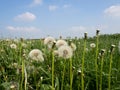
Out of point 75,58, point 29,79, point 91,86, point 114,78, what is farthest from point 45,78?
point 75,58

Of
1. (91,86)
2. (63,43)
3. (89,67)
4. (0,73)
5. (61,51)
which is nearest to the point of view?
(61,51)

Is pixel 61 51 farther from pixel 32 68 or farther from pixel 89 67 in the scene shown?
pixel 89 67

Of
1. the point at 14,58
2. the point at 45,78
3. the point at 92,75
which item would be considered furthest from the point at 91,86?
the point at 14,58

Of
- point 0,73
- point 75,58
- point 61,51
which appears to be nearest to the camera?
point 61,51

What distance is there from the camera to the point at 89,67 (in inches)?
184

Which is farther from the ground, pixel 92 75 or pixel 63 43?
pixel 63 43

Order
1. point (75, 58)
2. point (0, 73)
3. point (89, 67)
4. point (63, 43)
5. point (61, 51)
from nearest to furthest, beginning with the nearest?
point (61, 51) → point (63, 43) → point (0, 73) → point (89, 67) → point (75, 58)

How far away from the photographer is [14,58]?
5.61 m

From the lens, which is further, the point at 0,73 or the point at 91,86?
the point at 0,73

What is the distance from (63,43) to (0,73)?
1.11 meters

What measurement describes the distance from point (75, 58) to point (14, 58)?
1.03 meters

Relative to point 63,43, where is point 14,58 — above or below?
below

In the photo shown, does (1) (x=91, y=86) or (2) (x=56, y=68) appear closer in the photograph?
(1) (x=91, y=86)

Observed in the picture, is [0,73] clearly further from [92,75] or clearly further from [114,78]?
[114,78]
